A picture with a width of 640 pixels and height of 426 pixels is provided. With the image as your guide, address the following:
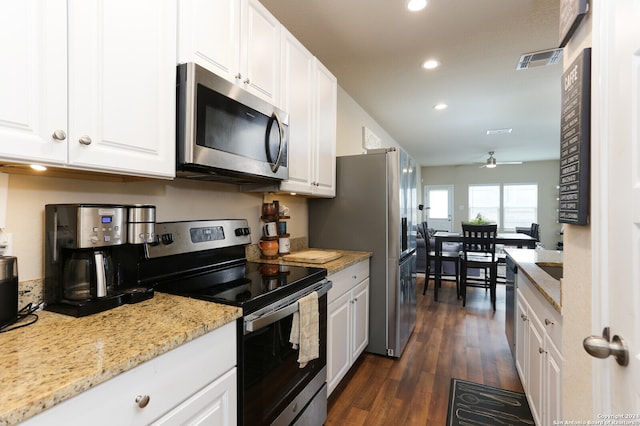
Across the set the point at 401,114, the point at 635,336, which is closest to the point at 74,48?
the point at 635,336

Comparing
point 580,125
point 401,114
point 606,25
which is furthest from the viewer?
point 401,114

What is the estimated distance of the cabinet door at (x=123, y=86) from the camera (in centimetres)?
91

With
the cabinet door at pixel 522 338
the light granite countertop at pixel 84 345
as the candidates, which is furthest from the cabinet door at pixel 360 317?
the light granite countertop at pixel 84 345

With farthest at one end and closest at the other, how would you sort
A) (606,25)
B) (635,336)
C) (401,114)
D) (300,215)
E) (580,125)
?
(401,114)
(300,215)
(580,125)
(606,25)
(635,336)

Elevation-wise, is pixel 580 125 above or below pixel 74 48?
below

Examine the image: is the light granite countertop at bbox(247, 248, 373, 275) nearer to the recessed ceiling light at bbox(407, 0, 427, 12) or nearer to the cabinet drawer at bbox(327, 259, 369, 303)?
the cabinet drawer at bbox(327, 259, 369, 303)

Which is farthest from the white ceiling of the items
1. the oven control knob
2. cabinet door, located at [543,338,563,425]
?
cabinet door, located at [543,338,563,425]

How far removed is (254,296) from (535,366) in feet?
5.12

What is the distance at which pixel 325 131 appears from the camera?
2377 mm

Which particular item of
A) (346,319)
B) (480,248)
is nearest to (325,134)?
(346,319)

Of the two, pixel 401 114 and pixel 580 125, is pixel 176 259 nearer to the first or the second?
pixel 580 125

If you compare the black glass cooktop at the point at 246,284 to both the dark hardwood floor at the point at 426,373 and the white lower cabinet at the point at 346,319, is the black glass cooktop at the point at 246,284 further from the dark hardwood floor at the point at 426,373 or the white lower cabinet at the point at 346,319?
the dark hardwood floor at the point at 426,373

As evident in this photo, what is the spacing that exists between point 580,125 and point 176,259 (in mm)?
1654

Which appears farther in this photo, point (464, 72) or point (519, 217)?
point (519, 217)
